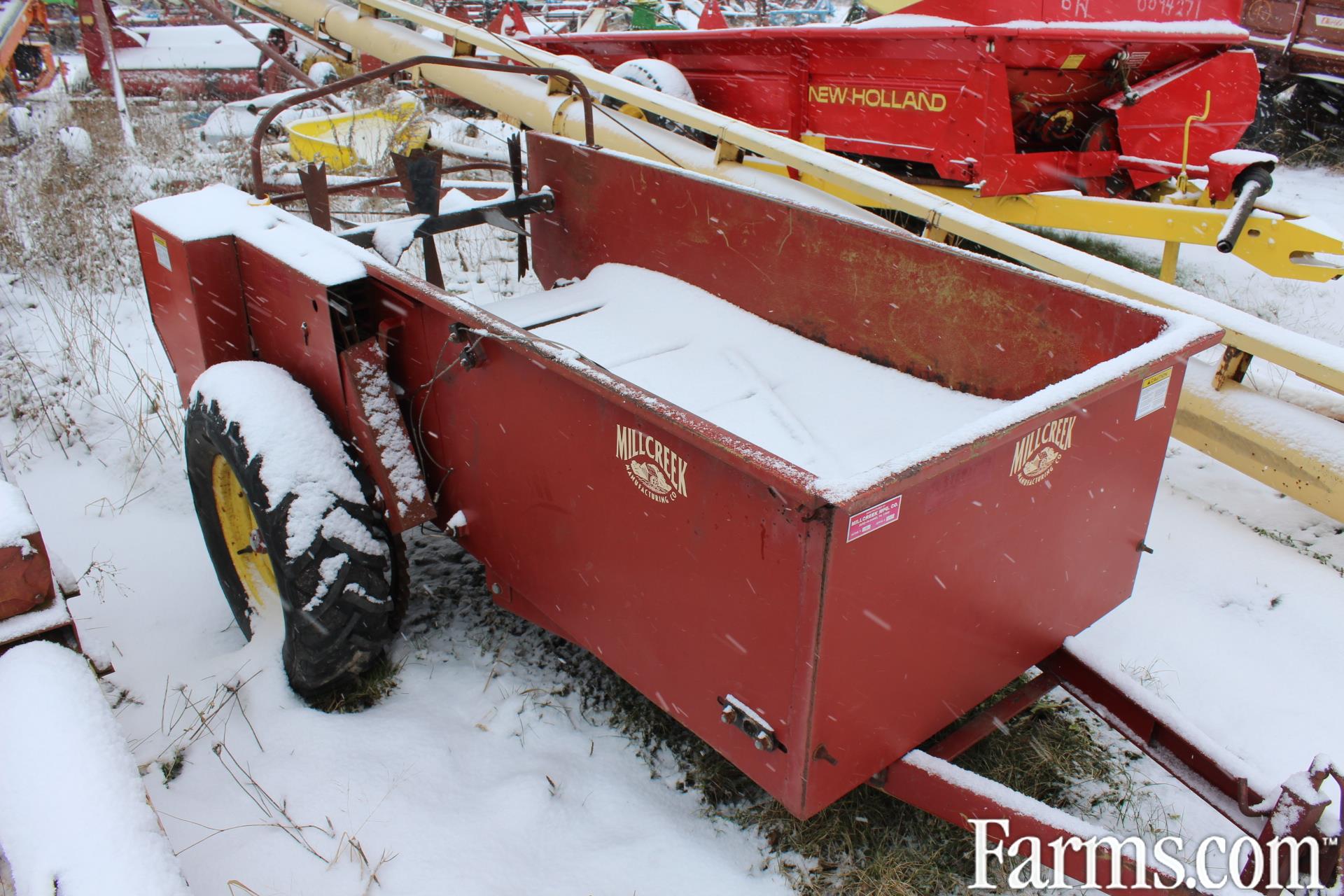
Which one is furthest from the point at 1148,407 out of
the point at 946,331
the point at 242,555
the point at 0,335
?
the point at 0,335

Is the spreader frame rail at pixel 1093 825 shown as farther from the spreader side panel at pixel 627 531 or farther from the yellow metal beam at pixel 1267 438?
the yellow metal beam at pixel 1267 438

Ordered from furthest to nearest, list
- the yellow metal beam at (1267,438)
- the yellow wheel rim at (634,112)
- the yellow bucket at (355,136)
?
the yellow bucket at (355,136) → the yellow wheel rim at (634,112) → the yellow metal beam at (1267,438)

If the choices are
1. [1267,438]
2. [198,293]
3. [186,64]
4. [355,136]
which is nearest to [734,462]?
[198,293]

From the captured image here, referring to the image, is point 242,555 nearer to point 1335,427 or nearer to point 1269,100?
point 1335,427

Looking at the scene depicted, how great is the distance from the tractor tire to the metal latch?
1064 millimetres

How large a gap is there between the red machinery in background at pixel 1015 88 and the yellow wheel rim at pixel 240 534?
3458 millimetres

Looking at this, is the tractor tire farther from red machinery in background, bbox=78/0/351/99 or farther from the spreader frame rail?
red machinery in background, bbox=78/0/351/99

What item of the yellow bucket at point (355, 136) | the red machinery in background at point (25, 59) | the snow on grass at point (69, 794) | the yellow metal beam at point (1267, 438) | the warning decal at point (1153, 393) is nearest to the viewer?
the snow on grass at point (69, 794)

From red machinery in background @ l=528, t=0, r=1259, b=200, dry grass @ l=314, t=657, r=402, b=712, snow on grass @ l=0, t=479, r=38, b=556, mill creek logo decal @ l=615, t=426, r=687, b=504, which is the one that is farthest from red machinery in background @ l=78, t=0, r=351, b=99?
mill creek logo decal @ l=615, t=426, r=687, b=504

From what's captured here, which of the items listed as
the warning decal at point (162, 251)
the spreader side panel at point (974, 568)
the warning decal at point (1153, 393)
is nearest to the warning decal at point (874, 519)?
the spreader side panel at point (974, 568)

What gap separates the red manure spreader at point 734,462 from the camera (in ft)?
5.60

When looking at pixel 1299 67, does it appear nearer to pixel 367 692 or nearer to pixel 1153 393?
pixel 1153 393

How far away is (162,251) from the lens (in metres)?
2.91

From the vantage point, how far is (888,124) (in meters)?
4.84
